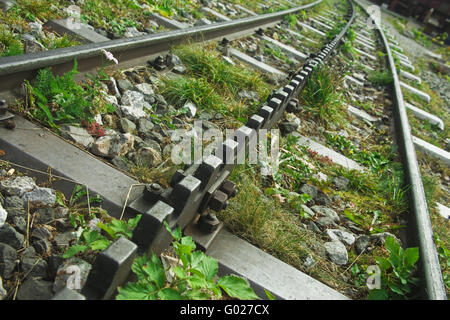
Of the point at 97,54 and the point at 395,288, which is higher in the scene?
the point at 97,54

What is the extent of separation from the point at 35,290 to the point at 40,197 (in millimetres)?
480

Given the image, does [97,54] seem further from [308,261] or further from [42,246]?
[308,261]

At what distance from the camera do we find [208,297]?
4.56ft

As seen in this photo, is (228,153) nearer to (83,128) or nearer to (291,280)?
(291,280)

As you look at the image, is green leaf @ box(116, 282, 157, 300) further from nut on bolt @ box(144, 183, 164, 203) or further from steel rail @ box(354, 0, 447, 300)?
steel rail @ box(354, 0, 447, 300)

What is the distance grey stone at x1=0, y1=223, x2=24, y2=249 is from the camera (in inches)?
55.2

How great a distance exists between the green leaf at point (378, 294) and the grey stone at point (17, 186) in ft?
5.83

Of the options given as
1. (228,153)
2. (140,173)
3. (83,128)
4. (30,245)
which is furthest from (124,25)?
(30,245)

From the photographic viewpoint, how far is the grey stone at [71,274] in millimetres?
1305

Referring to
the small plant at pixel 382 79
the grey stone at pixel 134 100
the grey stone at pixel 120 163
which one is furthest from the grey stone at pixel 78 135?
the small plant at pixel 382 79

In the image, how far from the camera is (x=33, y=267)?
1.35 meters

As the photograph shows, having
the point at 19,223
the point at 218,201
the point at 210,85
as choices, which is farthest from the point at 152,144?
the point at 210,85

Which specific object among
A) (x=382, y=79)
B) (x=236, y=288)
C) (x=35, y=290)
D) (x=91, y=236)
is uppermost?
(x=382, y=79)
